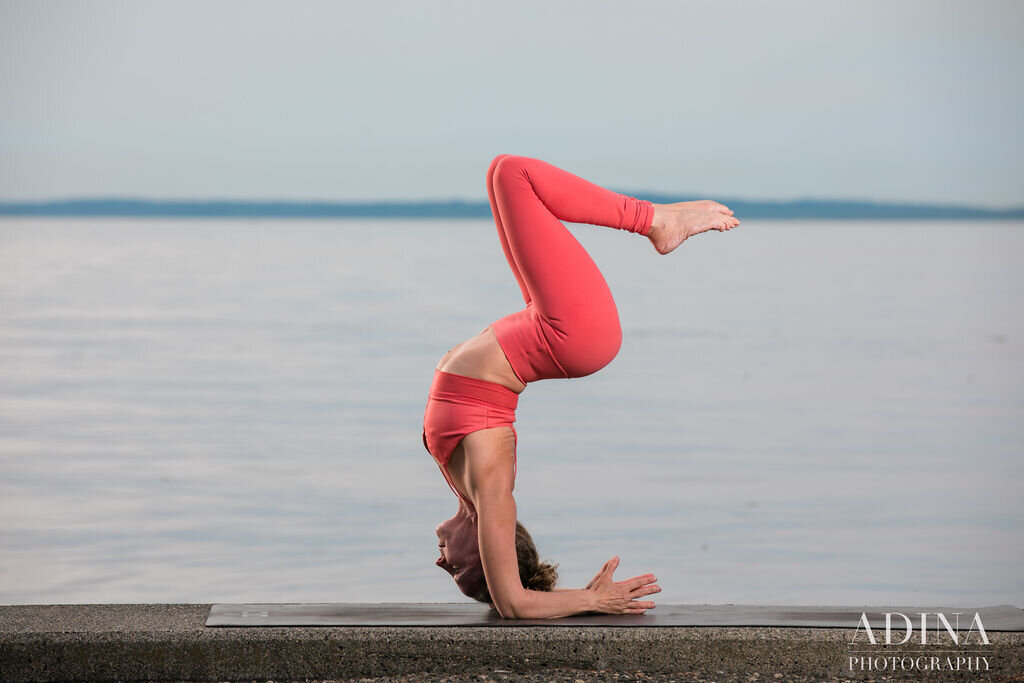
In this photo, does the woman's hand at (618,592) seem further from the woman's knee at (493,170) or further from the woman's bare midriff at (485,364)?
the woman's knee at (493,170)

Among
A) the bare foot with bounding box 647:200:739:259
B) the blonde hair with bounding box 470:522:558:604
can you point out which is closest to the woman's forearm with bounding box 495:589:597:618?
the blonde hair with bounding box 470:522:558:604

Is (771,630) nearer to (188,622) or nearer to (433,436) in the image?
(433,436)

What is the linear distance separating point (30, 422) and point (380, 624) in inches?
208

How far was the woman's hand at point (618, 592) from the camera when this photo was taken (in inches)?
128

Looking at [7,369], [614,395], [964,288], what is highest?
[964,288]

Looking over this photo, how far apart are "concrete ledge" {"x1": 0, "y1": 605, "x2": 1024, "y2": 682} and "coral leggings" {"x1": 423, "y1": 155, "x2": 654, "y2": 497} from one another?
1.74ft

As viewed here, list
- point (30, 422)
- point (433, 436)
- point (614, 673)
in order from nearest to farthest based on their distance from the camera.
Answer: point (614, 673)
point (433, 436)
point (30, 422)

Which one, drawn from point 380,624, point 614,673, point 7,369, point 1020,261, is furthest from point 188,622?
point 1020,261

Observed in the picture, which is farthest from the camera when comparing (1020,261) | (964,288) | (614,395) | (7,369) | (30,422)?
(1020,261)

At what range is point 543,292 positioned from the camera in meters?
3.20

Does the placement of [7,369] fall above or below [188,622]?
below

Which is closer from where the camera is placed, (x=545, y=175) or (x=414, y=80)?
(x=545, y=175)

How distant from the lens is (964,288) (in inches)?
688

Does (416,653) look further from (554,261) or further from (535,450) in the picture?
(535,450)
